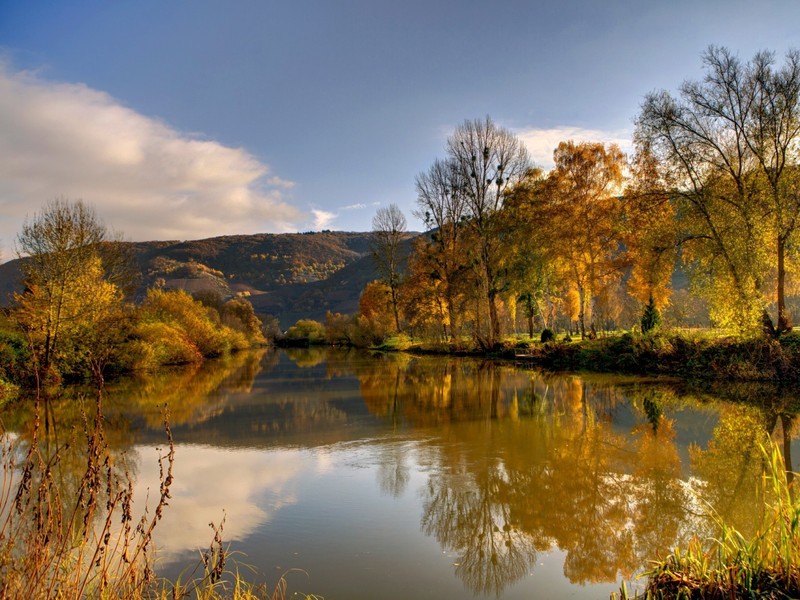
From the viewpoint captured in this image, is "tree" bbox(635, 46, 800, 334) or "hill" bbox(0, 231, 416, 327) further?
"hill" bbox(0, 231, 416, 327)

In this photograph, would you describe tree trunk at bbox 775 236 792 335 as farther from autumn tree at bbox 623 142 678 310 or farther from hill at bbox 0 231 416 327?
hill at bbox 0 231 416 327

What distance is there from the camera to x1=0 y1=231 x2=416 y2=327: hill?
4628 inches

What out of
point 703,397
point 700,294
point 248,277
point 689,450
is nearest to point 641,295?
point 700,294

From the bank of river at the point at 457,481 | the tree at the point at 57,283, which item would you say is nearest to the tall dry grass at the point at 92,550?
the bank of river at the point at 457,481

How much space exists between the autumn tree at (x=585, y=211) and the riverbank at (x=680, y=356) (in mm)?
3212

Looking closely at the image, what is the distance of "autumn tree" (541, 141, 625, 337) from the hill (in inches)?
3235

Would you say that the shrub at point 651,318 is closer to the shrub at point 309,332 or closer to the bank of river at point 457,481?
the bank of river at point 457,481

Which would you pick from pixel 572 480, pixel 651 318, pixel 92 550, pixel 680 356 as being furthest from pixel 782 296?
pixel 92 550

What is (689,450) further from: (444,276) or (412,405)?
(444,276)

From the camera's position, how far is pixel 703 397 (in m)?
14.5

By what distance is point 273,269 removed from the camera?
141000mm

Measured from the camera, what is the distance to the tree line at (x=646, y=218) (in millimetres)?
18203

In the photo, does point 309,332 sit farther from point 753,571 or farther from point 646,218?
point 753,571

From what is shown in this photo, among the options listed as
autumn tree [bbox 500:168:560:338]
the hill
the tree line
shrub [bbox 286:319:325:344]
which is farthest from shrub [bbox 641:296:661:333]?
the hill
